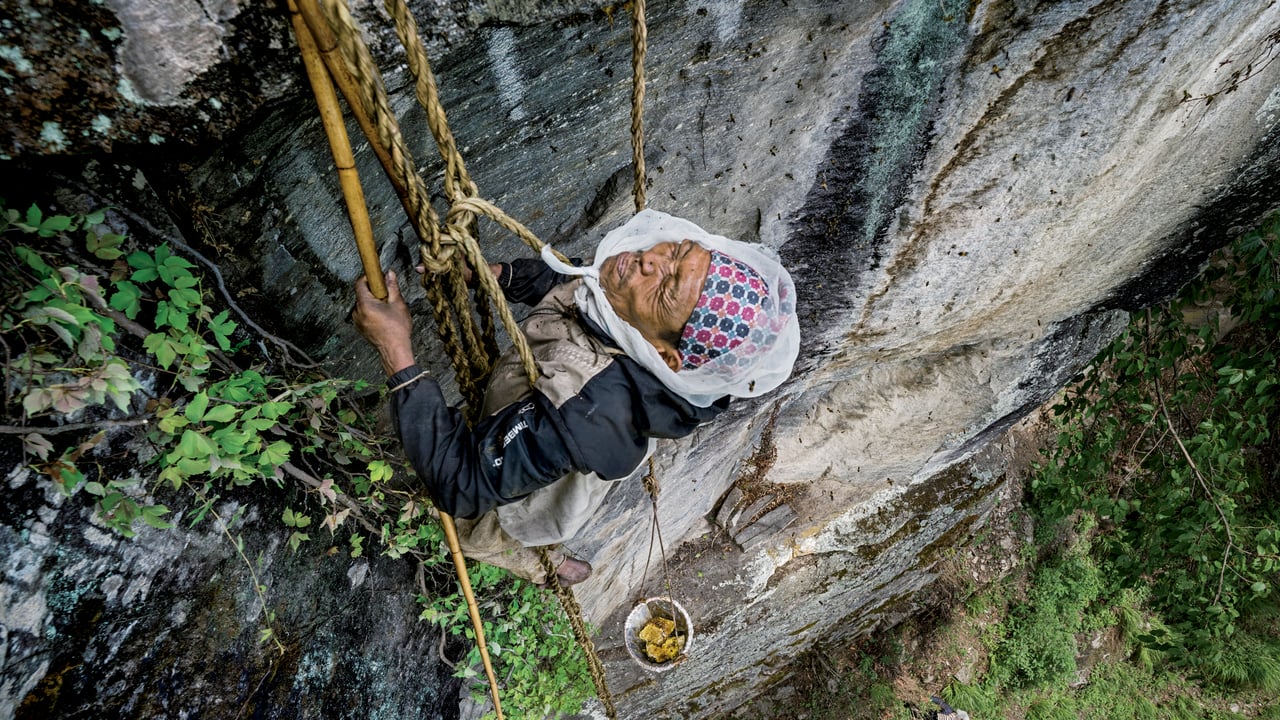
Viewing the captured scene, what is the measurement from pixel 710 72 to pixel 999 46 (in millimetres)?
1199

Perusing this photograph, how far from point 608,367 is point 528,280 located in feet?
2.70

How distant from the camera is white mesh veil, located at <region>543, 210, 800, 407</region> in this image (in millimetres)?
2070

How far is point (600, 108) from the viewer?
248 cm

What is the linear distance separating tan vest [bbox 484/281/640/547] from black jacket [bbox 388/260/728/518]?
0.06 m

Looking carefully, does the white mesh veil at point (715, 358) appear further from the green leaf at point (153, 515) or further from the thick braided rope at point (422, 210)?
the green leaf at point (153, 515)

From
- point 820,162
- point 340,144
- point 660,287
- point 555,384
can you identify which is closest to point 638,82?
point 660,287

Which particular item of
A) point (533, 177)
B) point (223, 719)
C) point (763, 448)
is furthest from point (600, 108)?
point (763, 448)

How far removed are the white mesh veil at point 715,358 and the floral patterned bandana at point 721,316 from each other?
0.10ft

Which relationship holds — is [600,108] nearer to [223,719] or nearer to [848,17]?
[848,17]

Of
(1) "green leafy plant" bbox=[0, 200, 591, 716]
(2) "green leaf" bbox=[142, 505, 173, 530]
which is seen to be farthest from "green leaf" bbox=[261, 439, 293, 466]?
(2) "green leaf" bbox=[142, 505, 173, 530]

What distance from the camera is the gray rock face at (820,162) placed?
188 cm

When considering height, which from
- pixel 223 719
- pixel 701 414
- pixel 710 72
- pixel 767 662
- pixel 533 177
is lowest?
pixel 767 662

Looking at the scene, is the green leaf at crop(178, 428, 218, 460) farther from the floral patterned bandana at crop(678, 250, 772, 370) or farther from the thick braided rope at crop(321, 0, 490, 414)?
the floral patterned bandana at crop(678, 250, 772, 370)

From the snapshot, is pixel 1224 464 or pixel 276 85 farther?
pixel 1224 464
